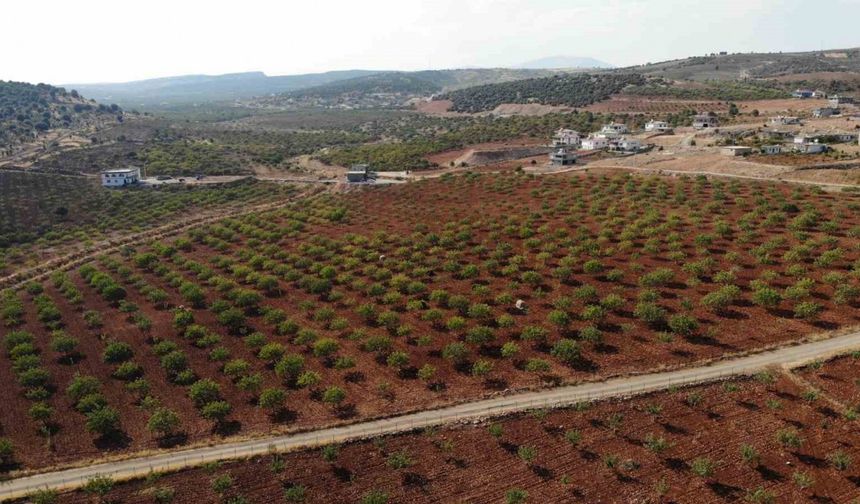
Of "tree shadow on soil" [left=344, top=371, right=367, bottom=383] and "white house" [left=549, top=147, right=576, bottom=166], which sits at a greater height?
"white house" [left=549, top=147, right=576, bottom=166]

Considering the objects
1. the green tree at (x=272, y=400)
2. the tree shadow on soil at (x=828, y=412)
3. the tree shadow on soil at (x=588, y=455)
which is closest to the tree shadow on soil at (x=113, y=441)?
the green tree at (x=272, y=400)

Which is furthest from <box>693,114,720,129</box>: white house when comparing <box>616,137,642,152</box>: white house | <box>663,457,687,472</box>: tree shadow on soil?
<box>663,457,687,472</box>: tree shadow on soil

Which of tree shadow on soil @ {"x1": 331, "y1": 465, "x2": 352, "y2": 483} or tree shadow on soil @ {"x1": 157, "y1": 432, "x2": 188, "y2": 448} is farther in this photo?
tree shadow on soil @ {"x1": 157, "y1": 432, "x2": 188, "y2": 448}

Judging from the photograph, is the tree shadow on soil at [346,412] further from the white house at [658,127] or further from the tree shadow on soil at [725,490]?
the white house at [658,127]

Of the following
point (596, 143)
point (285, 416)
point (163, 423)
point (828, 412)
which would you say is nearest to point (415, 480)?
point (285, 416)

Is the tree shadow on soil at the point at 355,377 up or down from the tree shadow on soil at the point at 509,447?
up

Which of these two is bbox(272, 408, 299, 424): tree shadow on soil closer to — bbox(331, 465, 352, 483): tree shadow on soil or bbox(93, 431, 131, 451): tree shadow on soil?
bbox(331, 465, 352, 483): tree shadow on soil

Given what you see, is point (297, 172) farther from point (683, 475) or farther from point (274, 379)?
point (683, 475)
